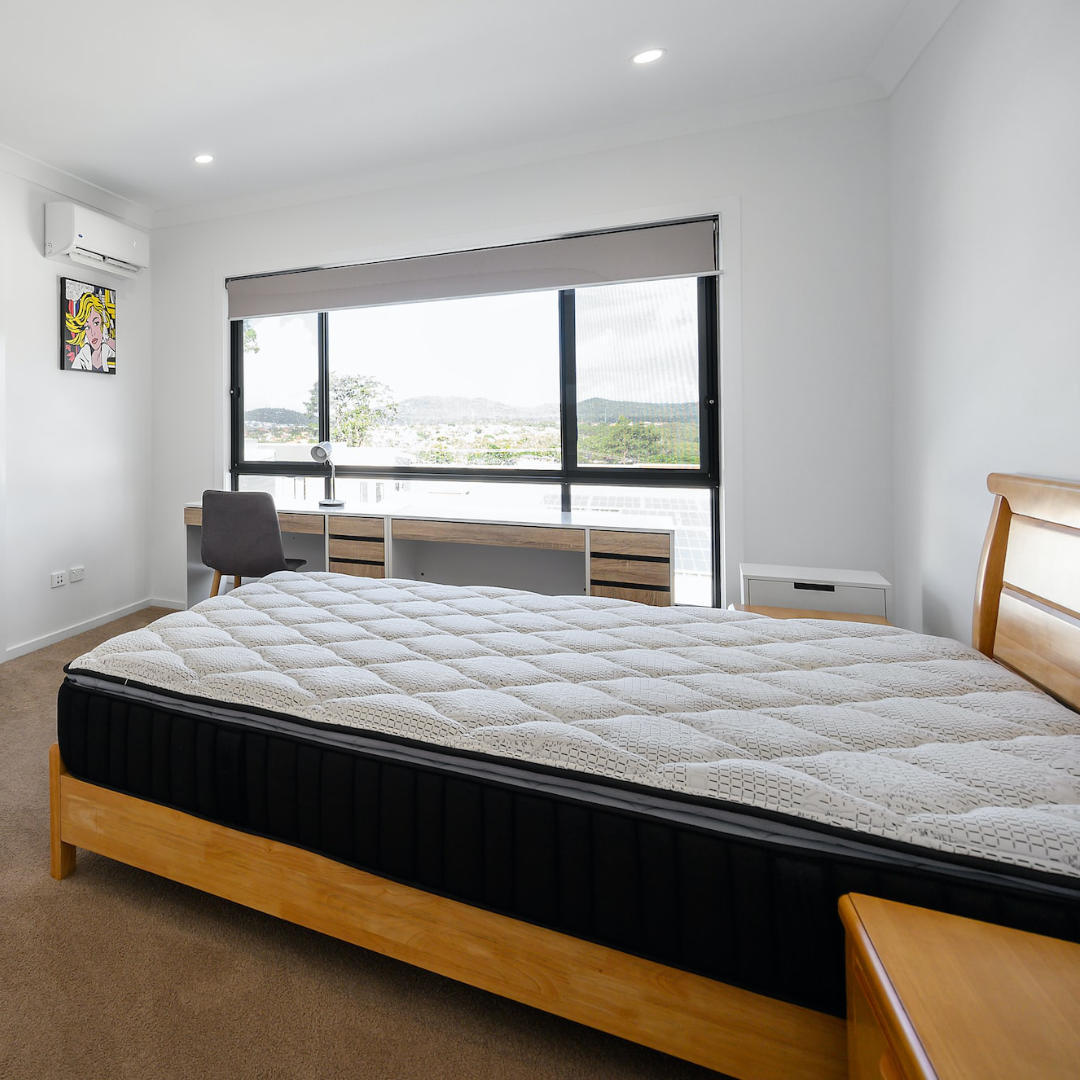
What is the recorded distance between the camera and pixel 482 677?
4.84ft

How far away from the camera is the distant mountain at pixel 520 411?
342 centimetres

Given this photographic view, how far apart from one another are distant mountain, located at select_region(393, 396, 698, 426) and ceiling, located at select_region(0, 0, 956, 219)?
1319mm

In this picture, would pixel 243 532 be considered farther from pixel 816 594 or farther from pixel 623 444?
pixel 816 594

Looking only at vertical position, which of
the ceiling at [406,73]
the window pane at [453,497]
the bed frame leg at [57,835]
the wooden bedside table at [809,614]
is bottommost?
the bed frame leg at [57,835]

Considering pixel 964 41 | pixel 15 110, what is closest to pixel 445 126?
pixel 15 110

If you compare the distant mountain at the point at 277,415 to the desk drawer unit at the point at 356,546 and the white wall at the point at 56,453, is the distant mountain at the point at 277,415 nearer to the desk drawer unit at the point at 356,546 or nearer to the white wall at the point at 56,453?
the white wall at the point at 56,453

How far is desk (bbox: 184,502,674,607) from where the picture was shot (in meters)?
3.07

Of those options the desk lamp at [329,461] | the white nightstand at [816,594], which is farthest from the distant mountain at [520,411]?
the white nightstand at [816,594]

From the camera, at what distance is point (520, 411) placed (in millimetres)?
3797

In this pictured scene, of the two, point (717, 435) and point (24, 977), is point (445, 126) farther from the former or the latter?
point (24, 977)

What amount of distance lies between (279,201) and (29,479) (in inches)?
87.1

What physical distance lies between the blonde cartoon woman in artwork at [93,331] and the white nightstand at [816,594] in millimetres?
3990

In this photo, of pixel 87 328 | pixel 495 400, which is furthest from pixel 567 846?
pixel 87 328

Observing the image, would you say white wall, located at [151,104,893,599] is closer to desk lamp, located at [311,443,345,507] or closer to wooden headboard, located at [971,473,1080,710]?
wooden headboard, located at [971,473,1080,710]
